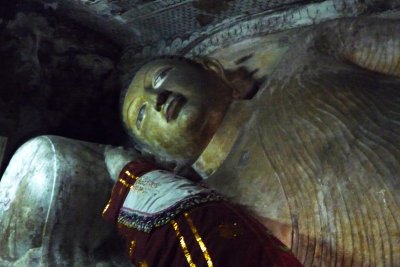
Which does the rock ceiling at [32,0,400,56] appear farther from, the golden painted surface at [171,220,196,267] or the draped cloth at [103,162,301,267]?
the golden painted surface at [171,220,196,267]

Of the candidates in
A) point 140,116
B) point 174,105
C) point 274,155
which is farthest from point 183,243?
point 140,116

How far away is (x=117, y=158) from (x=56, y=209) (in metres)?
0.40

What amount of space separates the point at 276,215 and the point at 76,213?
1.02m

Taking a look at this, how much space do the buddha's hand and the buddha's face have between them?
12 centimetres

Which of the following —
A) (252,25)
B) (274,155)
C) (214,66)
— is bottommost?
(274,155)

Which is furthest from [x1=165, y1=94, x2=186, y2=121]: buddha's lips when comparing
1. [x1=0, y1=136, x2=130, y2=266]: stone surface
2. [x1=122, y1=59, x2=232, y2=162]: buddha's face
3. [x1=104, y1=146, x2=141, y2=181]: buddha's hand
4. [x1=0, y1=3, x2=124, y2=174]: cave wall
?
[x1=0, y1=3, x2=124, y2=174]: cave wall

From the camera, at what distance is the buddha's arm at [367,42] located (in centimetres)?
222

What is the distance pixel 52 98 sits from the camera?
11.1 ft

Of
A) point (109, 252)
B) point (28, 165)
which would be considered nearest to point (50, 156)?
point (28, 165)

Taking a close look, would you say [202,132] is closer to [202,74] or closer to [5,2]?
[202,74]

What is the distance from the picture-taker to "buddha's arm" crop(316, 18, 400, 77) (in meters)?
2.22

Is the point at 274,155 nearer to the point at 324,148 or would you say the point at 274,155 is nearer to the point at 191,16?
the point at 324,148

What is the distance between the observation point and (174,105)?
2570mm

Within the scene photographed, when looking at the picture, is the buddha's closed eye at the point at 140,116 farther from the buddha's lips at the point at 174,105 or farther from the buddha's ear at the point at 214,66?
the buddha's ear at the point at 214,66
